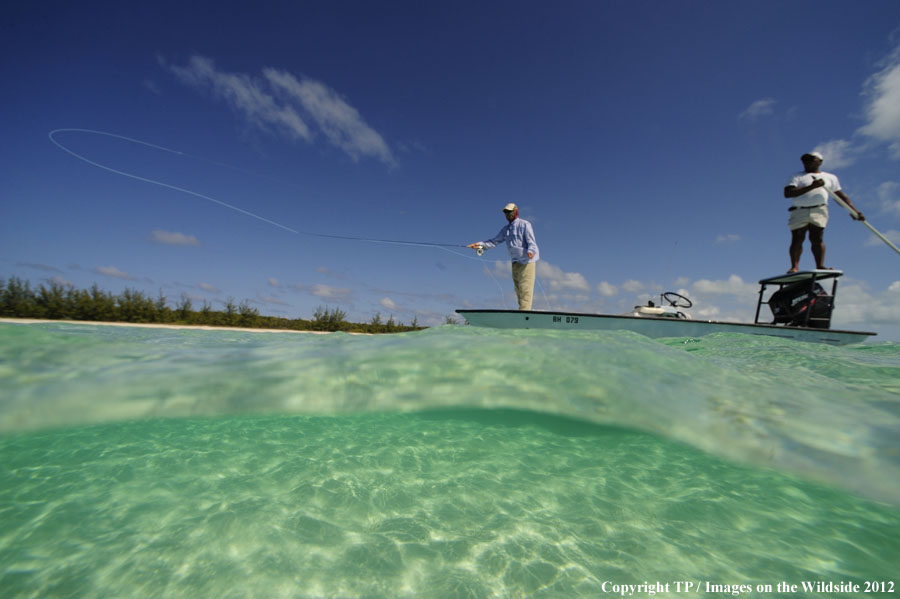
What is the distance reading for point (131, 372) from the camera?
3.75 meters

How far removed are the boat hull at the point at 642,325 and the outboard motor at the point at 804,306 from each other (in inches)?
13.9

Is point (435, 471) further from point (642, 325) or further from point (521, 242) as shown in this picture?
point (642, 325)

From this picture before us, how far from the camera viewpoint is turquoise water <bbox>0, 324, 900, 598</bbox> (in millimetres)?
1763

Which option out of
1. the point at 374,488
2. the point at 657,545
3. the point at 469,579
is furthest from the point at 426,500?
the point at 657,545

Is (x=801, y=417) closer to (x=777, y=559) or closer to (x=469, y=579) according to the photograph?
(x=777, y=559)

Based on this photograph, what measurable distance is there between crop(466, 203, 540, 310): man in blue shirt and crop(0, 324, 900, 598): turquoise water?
4.22 meters

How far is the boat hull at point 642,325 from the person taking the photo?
8672 mm

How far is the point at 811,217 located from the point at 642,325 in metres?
4.65

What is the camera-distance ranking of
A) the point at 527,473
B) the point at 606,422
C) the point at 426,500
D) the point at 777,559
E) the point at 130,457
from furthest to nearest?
the point at 606,422 → the point at 130,457 → the point at 527,473 → the point at 426,500 → the point at 777,559

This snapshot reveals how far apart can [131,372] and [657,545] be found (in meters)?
4.86

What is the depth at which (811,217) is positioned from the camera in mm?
8484

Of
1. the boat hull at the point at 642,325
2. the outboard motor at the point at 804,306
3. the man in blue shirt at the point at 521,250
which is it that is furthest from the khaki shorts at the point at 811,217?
the man in blue shirt at the point at 521,250

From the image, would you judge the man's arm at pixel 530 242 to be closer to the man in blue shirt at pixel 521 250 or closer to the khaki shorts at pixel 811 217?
the man in blue shirt at pixel 521 250

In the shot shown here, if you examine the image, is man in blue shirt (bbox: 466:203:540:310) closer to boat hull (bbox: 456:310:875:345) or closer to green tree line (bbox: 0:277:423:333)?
boat hull (bbox: 456:310:875:345)
